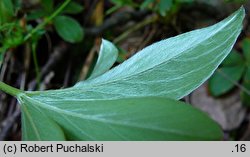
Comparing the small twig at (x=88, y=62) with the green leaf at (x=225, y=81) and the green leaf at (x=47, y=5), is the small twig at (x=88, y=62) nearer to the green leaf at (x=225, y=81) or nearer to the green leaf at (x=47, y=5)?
the green leaf at (x=47, y=5)

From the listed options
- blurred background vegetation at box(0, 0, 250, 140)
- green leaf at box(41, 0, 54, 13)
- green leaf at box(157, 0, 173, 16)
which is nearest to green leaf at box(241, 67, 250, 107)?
blurred background vegetation at box(0, 0, 250, 140)

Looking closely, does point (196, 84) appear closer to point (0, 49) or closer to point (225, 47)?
point (225, 47)

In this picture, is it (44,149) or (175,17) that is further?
(175,17)

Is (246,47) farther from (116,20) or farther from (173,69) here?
(173,69)

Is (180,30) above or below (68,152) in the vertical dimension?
above

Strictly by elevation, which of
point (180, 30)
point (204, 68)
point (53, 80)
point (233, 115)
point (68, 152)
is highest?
point (180, 30)

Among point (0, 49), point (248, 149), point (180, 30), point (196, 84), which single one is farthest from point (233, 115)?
point (0, 49)

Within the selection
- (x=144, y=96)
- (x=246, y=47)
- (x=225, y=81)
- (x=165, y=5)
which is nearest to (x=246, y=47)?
(x=246, y=47)
